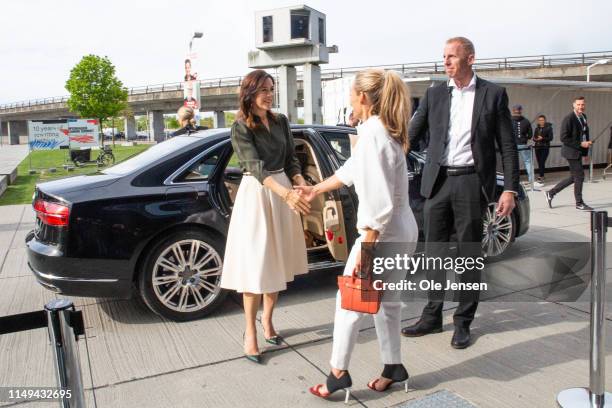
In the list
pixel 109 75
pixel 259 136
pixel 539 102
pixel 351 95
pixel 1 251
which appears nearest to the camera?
pixel 351 95

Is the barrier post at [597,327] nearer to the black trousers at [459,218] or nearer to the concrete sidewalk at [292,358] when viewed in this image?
the concrete sidewalk at [292,358]

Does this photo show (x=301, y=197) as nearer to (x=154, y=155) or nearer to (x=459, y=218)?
(x=459, y=218)

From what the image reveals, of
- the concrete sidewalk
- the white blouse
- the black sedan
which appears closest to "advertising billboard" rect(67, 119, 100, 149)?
the concrete sidewalk

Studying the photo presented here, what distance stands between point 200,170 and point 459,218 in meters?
1.98

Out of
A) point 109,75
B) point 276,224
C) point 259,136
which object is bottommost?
point 276,224

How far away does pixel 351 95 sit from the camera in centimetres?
267

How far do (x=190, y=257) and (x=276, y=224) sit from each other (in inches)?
38.1

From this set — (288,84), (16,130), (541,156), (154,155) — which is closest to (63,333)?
(154,155)

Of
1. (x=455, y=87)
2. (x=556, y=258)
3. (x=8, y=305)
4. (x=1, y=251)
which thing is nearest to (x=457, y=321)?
(x=455, y=87)

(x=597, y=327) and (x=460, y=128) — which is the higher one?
(x=460, y=128)

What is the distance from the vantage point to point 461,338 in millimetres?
3605

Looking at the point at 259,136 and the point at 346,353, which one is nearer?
the point at 346,353

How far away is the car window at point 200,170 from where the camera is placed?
417 centimetres

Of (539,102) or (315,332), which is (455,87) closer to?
(315,332)
